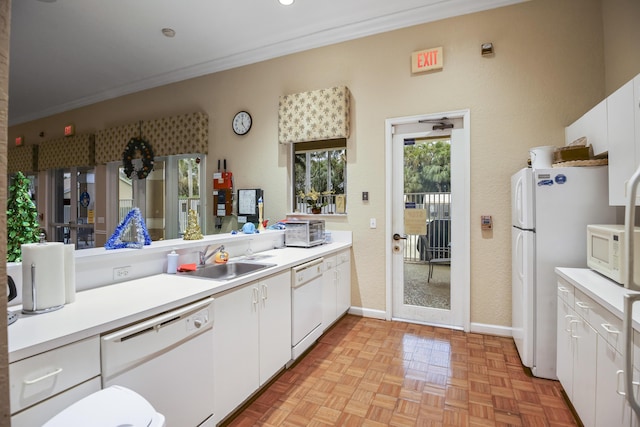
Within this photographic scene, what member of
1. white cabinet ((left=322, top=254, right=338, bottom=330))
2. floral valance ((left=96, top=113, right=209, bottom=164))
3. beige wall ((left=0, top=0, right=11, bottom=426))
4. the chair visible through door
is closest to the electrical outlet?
beige wall ((left=0, top=0, right=11, bottom=426))

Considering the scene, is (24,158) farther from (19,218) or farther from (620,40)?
(620,40)

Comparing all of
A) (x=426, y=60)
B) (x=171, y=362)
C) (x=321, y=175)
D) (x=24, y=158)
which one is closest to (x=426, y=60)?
(x=426, y=60)

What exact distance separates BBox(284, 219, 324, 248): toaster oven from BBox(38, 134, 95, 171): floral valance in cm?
458

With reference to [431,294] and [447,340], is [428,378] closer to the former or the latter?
[447,340]

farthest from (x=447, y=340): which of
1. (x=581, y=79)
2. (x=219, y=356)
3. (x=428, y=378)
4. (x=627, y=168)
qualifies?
(x=581, y=79)

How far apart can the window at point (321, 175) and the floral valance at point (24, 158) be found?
6199mm

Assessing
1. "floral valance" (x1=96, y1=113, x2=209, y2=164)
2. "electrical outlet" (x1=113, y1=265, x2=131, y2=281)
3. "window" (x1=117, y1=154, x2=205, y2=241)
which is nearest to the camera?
"electrical outlet" (x1=113, y1=265, x2=131, y2=281)

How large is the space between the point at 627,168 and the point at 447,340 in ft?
6.69

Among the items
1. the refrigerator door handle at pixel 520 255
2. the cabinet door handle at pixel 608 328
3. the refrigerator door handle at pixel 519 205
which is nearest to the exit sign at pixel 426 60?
the refrigerator door handle at pixel 519 205

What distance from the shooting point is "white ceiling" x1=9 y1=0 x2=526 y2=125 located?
329 centimetres

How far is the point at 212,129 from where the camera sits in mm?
4668

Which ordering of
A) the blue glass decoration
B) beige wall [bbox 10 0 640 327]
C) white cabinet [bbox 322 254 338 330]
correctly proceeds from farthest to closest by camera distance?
1. white cabinet [bbox 322 254 338 330]
2. beige wall [bbox 10 0 640 327]
3. the blue glass decoration

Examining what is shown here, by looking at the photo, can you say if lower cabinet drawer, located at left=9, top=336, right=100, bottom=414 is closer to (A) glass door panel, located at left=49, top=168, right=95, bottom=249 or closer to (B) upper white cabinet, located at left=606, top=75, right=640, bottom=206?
(B) upper white cabinet, located at left=606, top=75, right=640, bottom=206

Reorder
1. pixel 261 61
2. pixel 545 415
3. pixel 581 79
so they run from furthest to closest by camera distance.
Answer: pixel 261 61 → pixel 581 79 → pixel 545 415
